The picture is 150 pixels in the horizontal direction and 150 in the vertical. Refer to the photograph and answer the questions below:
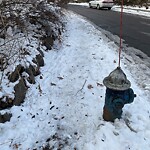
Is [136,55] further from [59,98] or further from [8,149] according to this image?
[8,149]

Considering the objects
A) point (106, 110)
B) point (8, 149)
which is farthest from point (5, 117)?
point (106, 110)

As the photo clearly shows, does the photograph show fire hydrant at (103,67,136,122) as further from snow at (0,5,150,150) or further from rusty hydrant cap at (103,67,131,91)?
snow at (0,5,150,150)

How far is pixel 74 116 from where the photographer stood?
159 inches

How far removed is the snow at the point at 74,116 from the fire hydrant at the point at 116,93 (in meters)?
0.17

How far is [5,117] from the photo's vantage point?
3.87 metres

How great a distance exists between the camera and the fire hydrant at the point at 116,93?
3.52 metres

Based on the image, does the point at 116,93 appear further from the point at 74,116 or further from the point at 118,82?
the point at 74,116

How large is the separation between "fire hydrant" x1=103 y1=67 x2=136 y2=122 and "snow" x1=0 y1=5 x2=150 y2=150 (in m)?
0.17

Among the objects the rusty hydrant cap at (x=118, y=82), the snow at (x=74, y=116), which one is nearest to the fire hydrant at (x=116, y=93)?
the rusty hydrant cap at (x=118, y=82)

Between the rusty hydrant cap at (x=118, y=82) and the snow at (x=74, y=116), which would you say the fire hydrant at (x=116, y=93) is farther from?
the snow at (x=74, y=116)

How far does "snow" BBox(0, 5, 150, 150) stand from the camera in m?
3.44

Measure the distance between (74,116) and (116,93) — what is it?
866 mm

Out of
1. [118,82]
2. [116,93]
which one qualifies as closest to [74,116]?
[116,93]

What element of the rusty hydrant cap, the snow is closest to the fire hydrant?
the rusty hydrant cap
